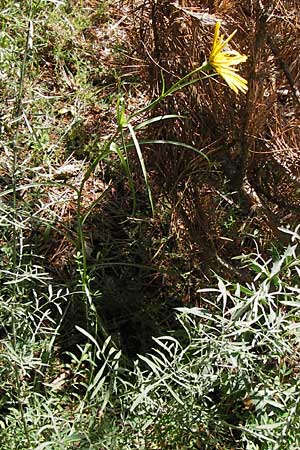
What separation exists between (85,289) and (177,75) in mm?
757

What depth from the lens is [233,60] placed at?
172 centimetres

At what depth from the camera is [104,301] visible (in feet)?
9.66

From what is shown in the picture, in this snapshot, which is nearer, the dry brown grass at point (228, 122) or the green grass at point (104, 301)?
the green grass at point (104, 301)

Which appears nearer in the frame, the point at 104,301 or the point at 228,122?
the point at 228,122

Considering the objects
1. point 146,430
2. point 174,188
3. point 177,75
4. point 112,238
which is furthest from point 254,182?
point 146,430

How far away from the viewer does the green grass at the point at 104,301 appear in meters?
2.11

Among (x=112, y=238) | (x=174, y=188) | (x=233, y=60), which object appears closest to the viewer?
(x=233, y=60)

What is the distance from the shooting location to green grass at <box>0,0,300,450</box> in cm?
211

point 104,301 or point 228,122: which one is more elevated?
point 228,122

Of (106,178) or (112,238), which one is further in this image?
(106,178)

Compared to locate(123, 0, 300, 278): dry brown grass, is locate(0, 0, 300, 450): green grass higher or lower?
lower

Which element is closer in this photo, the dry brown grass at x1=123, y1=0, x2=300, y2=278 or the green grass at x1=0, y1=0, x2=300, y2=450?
the green grass at x1=0, y1=0, x2=300, y2=450

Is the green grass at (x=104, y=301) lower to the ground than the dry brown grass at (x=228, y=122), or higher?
lower

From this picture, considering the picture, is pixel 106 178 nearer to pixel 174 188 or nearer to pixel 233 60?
pixel 174 188
